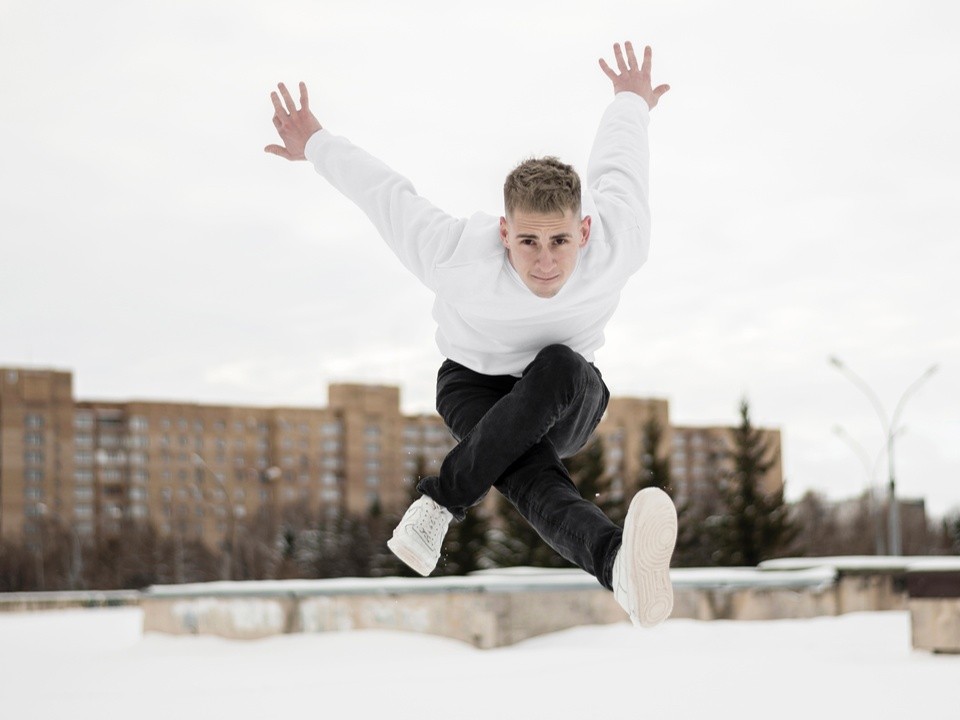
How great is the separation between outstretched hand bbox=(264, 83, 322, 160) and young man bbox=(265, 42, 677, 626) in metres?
0.07

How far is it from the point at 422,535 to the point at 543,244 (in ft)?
4.48

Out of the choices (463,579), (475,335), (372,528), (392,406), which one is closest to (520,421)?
(475,335)

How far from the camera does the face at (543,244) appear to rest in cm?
446

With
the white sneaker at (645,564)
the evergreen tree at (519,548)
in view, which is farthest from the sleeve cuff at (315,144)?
the evergreen tree at (519,548)

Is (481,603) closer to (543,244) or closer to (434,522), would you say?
(434,522)

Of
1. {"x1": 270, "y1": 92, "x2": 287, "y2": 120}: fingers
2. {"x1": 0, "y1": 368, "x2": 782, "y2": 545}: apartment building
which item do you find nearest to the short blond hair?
{"x1": 270, "y1": 92, "x2": 287, "y2": 120}: fingers

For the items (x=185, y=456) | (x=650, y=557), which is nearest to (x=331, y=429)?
(x=185, y=456)

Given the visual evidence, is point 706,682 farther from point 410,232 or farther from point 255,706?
point 410,232

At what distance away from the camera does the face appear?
4.46 meters

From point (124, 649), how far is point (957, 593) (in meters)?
13.8

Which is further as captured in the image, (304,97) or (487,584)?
(487,584)

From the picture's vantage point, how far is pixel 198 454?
367ft

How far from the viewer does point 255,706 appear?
12141 mm

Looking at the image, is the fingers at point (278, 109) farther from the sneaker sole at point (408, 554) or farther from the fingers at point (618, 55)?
the sneaker sole at point (408, 554)
